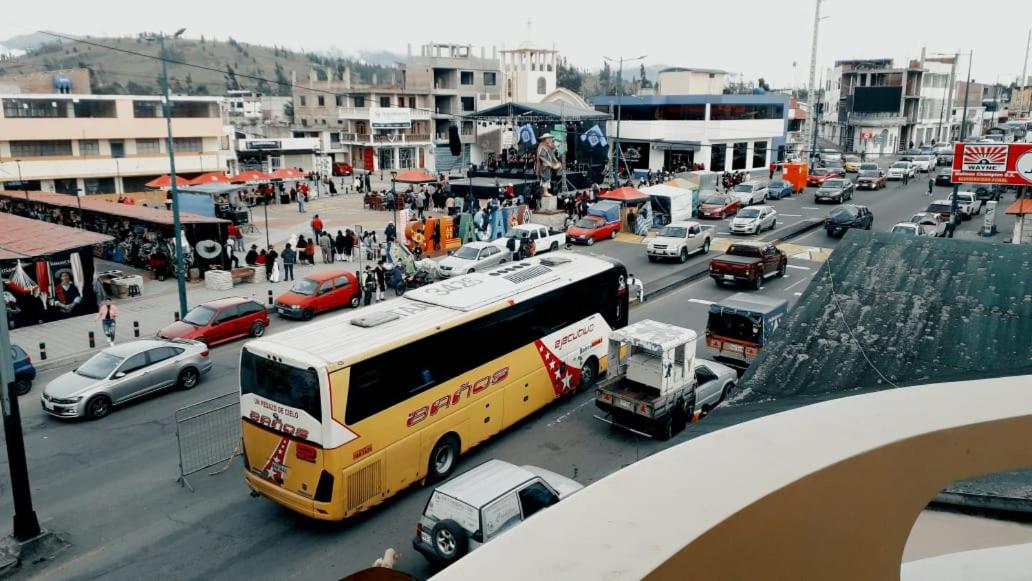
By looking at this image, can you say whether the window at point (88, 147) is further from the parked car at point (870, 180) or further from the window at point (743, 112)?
the parked car at point (870, 180)

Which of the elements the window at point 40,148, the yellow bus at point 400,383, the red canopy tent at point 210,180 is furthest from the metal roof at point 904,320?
the window at point 40,148

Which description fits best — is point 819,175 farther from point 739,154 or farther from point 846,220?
point 846,220

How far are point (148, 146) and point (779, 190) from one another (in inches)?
1755

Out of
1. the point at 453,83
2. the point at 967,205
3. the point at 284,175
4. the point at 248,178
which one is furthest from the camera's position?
the point at 453,83


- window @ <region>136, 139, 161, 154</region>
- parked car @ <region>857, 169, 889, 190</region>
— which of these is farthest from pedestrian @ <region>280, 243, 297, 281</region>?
parked car @ <region>857, 169, 889, 190</region>

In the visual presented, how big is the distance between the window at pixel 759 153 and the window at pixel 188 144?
45.8m

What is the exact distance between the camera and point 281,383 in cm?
1105

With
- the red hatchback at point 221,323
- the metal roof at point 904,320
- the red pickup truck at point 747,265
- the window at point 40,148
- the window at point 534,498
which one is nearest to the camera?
the window at point 534,498

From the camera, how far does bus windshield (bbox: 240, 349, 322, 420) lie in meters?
10.7

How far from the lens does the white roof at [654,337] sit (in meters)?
14.3

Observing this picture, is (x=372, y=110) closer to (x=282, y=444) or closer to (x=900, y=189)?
(x=900, y=189)

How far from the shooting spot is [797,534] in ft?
8.82

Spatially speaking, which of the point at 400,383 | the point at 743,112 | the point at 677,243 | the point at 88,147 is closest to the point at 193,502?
the point at 400,383

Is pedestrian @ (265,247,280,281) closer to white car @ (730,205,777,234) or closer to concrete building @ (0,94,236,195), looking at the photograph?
white car @ (730,205,777,234)
